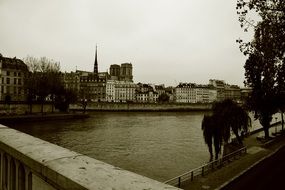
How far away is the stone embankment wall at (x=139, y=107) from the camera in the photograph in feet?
380

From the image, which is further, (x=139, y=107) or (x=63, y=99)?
(x=139, y=107)

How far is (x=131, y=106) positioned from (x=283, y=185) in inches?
4263

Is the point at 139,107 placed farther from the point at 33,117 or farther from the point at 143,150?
the point at 143,150

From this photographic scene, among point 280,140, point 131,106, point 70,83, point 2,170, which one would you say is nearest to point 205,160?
point 280,140

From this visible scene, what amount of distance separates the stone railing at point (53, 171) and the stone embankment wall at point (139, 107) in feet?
361

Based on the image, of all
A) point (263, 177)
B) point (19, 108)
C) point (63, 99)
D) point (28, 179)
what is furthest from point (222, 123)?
point (63, 99)

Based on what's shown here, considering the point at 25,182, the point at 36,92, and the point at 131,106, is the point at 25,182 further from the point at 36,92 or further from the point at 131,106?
the point at 131,106

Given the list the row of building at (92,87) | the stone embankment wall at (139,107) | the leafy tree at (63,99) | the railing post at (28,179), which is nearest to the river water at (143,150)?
the railing post at (28,179)

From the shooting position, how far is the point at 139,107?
4993 inches

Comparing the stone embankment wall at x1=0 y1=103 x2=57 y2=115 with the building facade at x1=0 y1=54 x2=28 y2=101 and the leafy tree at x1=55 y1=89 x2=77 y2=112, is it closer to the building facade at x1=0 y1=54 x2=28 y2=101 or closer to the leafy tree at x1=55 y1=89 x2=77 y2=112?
the leafy tree at x1=55 y1=89 x2=77 y2=112

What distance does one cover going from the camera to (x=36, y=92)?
233 ft

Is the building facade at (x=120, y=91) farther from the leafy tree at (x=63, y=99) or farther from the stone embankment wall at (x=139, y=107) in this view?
Result: the leafy tree at (x=63, y=99)

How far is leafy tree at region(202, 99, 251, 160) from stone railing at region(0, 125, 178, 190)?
2646 cm

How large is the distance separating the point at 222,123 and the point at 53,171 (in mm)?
27976
